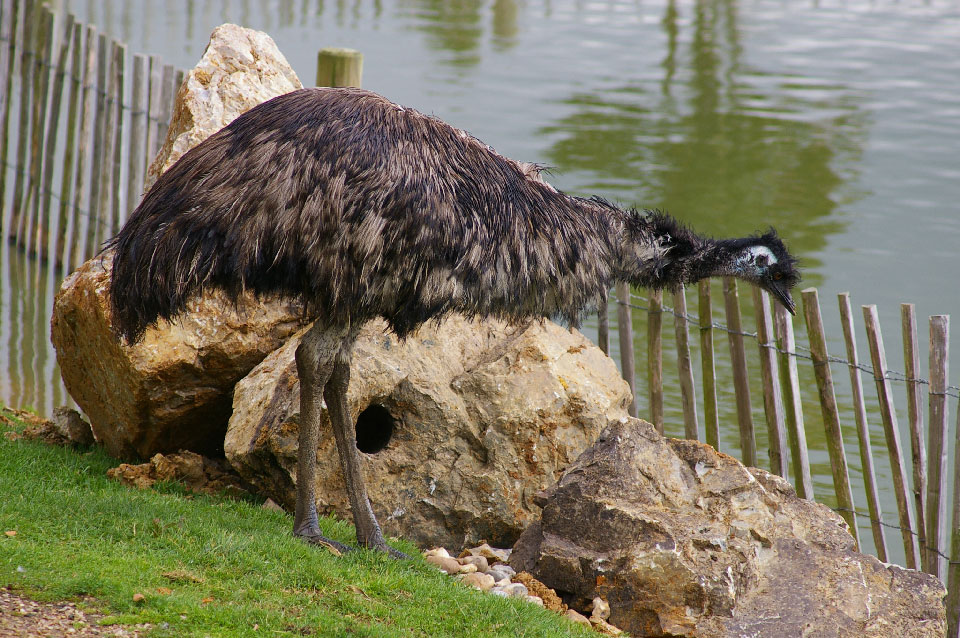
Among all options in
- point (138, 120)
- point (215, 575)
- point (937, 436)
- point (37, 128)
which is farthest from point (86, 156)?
point (937, 436)

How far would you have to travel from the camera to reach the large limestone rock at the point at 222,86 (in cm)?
684

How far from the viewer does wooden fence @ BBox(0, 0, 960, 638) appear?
6.23 metres

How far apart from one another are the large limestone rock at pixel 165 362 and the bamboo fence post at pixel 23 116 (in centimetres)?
503

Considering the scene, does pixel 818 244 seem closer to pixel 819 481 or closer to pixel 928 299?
pixel 928 299

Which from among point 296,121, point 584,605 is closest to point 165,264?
point 296,121

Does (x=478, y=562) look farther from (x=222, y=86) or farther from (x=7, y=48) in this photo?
(x=7, y=48)

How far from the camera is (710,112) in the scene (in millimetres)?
20562

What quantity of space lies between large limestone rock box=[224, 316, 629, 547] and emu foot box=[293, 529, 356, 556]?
0.52 metres

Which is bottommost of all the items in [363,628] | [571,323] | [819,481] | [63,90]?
[819,481]

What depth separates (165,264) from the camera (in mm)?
4930

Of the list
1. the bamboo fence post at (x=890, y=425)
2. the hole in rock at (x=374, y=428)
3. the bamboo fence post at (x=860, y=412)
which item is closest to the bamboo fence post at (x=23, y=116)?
the hole in rock at (x=374, y=428)

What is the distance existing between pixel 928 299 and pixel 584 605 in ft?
26.2

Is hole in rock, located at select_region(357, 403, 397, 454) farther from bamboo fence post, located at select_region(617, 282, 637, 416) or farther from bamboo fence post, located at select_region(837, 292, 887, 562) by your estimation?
bamboo fence post, located at select_region(837, 292, 887, 562)

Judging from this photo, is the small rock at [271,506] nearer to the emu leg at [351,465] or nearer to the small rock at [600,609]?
the emu leg at [351,465]
